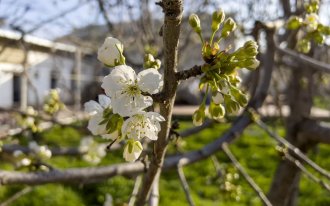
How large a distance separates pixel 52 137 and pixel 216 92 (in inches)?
313

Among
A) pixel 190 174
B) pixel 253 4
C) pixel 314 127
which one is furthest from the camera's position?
pixel 190 174

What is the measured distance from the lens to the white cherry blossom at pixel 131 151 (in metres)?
1.06

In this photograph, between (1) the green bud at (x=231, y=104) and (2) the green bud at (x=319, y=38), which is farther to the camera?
(2) the green bud at (x=319, y=38)

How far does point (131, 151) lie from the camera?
1065mm

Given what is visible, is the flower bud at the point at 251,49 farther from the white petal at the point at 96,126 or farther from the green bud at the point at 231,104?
the white petal at the point at 96,126

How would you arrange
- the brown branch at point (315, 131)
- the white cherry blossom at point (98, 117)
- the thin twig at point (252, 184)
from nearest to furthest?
the white cherry blossom at point (98, 117) → the thin twig at point (252, 184) → the brown branch at point (315, 131)

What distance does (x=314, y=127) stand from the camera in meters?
2.68

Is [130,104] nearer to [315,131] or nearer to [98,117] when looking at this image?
[98,117]

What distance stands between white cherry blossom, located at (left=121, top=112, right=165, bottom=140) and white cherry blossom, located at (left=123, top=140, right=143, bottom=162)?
0.15 ft

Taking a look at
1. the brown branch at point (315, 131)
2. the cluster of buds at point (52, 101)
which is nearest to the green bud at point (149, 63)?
the brown branch at point (315, 131)

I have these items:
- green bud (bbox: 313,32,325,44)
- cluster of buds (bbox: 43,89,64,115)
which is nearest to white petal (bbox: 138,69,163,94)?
green bud (bbox: 313,32,325,44)

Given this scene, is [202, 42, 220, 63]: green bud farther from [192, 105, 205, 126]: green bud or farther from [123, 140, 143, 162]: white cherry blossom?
[123, 140, 143, 162]: white cherry blossom

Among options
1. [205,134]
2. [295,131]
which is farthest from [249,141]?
[295,131]

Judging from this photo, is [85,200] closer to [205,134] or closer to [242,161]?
[242,161]
